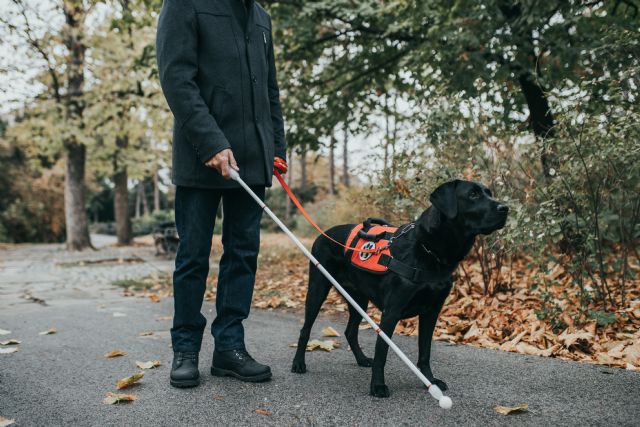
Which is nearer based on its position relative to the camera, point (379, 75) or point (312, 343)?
point (312, 343)

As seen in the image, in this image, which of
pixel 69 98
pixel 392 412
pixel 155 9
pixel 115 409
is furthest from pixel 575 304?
pixel 69 98

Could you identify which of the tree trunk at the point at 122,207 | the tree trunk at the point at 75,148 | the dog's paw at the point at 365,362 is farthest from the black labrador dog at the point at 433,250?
the tree trunk at the point at 122,207

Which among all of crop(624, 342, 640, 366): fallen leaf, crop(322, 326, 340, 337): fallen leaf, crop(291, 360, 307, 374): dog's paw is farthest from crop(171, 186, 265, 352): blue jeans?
crop(624, 342, 640, 366): fallen leaf

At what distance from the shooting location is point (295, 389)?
277 centimetres

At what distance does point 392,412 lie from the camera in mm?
2432

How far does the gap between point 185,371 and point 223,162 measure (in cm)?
116

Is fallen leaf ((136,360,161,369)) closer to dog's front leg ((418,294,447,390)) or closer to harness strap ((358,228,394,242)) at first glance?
harness strap ((358,228,394,242))

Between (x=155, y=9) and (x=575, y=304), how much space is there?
643 centimetres

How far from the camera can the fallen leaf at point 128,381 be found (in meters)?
2.78

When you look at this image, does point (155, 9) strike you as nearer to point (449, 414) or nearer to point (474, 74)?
point (474, 74)

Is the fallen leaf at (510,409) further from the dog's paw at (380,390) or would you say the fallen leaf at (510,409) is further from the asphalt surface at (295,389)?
the dog's paw at (380,390)

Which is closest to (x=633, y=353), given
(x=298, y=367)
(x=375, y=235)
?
(x=375, y=235)

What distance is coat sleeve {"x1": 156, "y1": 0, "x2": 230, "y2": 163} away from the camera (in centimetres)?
274

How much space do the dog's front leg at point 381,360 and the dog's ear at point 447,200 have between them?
23.8 inches
